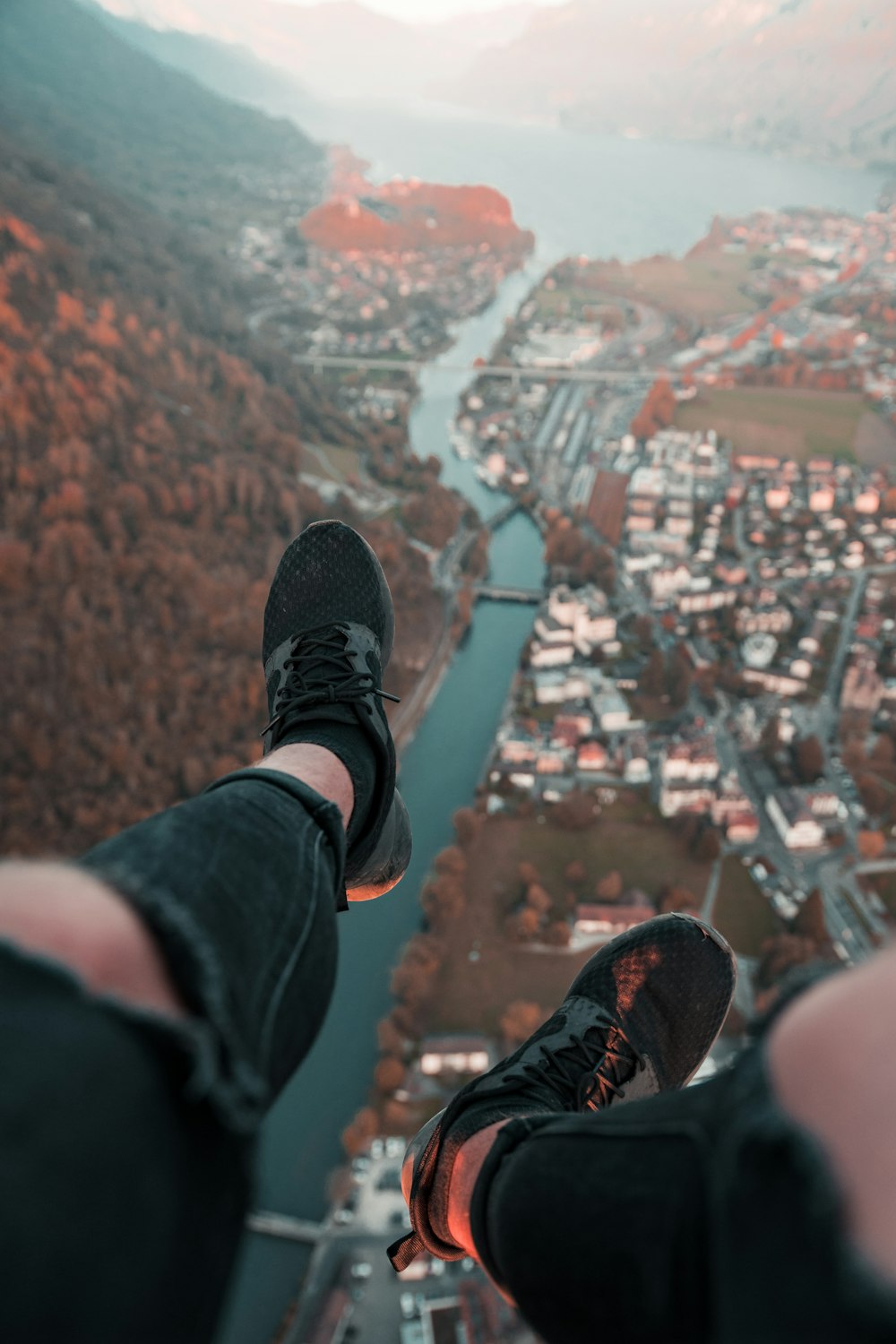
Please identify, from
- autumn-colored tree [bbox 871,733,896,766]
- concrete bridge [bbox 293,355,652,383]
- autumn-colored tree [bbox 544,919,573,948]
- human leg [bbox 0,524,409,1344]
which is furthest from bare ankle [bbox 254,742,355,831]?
concrete bridge [bbox 293,355,652,383]

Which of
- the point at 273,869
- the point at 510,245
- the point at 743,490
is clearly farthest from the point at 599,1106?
the point at 510,245

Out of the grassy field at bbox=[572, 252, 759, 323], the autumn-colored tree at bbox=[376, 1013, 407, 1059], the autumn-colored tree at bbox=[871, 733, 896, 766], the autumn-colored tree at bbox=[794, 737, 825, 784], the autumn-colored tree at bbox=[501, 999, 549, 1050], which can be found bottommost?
the autumn-colored tree at bbox=[376, 1013, 407, 1059]

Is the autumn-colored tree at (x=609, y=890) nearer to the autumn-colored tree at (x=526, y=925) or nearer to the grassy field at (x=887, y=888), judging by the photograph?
the autumn-colored tree at (x=526, y=925)

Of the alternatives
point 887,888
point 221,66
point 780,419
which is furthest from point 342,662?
point 221,66

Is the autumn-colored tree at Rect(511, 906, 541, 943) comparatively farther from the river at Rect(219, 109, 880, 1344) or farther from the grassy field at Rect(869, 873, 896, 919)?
the grassy field at Rect(869, 873, 896, 919)

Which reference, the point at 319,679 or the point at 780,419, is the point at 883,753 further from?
the point at 780,419

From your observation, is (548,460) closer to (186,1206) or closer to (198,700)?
(198,700)
